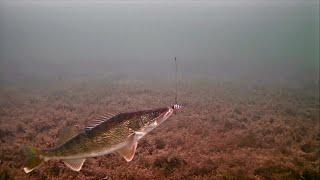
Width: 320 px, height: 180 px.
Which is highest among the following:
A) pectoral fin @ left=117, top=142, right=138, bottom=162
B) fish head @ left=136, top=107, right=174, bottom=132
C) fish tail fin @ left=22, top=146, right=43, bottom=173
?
fish head @ left=136, top=107, right=174, bottom=132

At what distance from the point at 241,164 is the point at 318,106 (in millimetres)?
15739

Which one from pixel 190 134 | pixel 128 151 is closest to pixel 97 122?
pixel 128 151

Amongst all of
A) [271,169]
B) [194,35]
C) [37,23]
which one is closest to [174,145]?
[271,169]

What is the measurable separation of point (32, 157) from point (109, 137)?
0.39m

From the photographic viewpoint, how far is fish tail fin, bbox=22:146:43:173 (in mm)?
1681

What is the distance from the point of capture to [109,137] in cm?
163

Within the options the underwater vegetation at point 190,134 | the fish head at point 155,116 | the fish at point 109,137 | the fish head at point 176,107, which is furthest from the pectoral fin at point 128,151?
the underwater vegetation at point 190,134

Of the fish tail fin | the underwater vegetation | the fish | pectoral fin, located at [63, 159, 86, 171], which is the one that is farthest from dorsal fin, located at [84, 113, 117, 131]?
the underwater vegetation

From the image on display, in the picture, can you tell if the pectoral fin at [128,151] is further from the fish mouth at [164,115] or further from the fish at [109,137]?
the fish mouth at [164,115]

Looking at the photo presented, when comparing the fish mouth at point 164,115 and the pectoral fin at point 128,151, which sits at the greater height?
the fish mouth at point 164,115

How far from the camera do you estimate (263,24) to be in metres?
112

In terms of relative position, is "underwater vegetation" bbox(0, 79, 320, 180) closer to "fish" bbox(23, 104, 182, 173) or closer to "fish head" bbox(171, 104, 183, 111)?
"fish" bbox(23, 104, 182, 173)

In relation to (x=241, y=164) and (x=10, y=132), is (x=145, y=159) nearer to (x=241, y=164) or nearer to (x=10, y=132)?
(x=241, y=164)

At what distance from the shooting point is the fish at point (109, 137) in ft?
5.32
